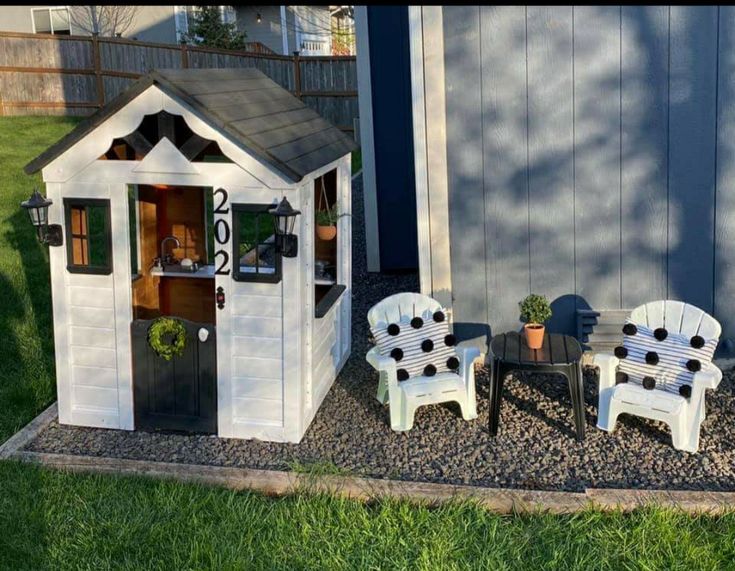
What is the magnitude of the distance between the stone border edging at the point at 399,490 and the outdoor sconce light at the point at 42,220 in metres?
1.26

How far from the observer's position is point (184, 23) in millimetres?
21312

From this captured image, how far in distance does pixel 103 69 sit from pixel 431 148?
12902 millimetres

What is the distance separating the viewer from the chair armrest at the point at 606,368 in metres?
5.12

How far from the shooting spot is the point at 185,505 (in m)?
4.08

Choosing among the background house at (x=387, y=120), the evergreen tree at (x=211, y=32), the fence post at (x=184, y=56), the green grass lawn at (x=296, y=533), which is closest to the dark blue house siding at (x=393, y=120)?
the background house at (x=387, y=120)

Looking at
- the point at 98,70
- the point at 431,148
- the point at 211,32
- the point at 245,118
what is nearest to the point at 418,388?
the point at 431,148

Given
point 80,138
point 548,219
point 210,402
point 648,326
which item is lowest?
point 210,402

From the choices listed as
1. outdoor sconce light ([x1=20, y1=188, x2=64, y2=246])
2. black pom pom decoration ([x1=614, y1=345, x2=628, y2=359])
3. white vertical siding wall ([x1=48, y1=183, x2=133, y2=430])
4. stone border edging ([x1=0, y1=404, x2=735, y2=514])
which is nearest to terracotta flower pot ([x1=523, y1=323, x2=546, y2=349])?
black pom pom decoration ([x1=614, y1=345, x2=628, y2=359])

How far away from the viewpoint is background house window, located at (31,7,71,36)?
69.6 feet

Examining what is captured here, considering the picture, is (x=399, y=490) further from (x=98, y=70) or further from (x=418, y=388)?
(x=98, y=70)

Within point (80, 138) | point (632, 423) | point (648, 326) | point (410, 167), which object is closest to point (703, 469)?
point (632, 423)

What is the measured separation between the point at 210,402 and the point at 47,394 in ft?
4.76

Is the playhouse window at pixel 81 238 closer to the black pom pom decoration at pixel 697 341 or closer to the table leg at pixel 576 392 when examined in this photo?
the table leg at pixel 576 392

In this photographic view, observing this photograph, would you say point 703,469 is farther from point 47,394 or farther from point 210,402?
point 47,394
